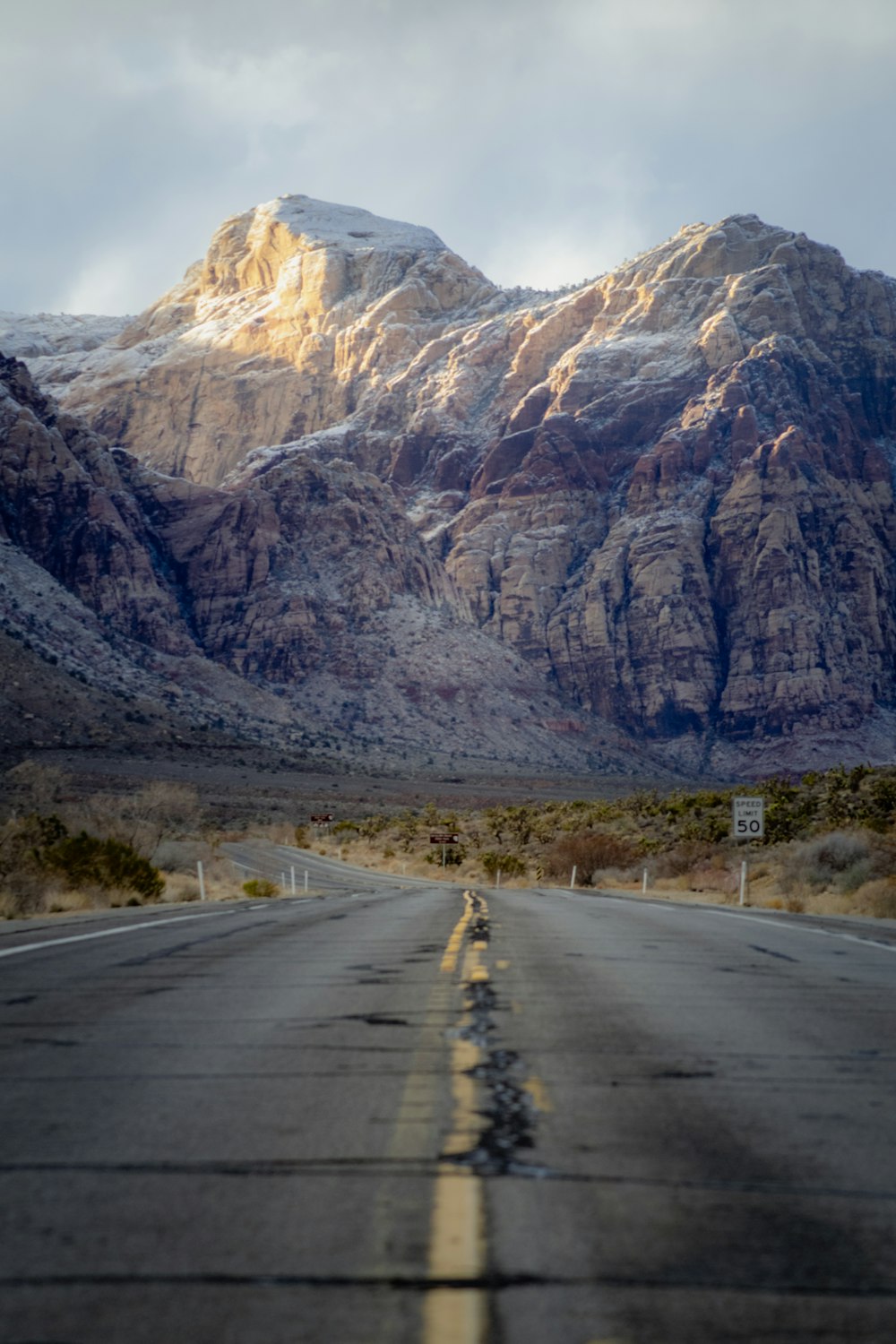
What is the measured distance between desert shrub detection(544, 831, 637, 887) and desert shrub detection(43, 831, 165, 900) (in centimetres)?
1945

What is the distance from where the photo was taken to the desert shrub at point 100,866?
2381 cm

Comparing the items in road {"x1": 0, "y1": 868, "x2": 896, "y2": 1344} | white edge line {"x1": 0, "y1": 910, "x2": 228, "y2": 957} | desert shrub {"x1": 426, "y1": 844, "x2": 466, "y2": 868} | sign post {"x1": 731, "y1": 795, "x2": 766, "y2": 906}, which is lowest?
desert shrub {"x1": 426, "y1": 844, "x2": 466, "y2": 868}

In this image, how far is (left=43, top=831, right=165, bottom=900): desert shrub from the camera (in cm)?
2381

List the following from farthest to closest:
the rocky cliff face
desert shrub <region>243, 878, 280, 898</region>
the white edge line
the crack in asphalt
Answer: the rocky cliff face → desert shrub <region>243, 878, 280, 898</region> → the white edge line → the crack in asphalt

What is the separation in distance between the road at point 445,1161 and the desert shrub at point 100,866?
14.8 metres

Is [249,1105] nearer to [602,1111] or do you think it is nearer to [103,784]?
[602,1111]

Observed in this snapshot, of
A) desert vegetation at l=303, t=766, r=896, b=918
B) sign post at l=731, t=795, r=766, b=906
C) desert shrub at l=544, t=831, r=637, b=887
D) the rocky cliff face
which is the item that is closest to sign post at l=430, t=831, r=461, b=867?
desert vegetation at l=303, t=766, r=896, b=918

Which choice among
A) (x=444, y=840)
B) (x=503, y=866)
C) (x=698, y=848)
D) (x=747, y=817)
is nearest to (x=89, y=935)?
(x=747, y=817)

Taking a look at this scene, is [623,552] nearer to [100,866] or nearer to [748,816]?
[748,816]

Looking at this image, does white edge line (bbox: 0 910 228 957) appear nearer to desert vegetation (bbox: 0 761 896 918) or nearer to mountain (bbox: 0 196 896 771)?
desert vegetation (bbox: 0 761 896 918)

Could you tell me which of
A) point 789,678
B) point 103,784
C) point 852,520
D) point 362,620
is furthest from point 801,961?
point 852,520

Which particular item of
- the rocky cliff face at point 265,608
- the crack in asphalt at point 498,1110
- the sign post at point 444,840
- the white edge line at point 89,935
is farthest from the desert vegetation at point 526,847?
the rocky cliff face at point 265,608

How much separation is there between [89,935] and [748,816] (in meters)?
16.1

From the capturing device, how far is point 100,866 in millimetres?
24406
